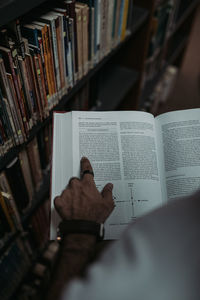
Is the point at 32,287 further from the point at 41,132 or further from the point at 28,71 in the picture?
the point at 28,71

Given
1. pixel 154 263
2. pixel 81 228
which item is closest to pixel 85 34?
pixel 81 228

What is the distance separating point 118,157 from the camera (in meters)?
0.72

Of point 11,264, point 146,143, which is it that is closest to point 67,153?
point 146,143

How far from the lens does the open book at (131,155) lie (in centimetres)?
68

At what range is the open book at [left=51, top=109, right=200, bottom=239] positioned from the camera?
679mm

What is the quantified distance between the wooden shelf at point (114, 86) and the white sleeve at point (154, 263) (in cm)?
101

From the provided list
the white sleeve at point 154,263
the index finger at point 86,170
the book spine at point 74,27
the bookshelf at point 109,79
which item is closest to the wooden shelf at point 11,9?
the bookshelf at point 109,79

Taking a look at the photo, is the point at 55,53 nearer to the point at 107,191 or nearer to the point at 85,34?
the point at 85,34

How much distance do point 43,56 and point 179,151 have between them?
1.56ft

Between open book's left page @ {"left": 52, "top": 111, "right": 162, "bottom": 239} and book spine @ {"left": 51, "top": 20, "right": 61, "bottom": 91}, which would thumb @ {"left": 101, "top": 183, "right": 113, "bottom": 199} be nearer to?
open book's left page @ {"left": 52, "top": 111, "right": 162, "bottom": 239}

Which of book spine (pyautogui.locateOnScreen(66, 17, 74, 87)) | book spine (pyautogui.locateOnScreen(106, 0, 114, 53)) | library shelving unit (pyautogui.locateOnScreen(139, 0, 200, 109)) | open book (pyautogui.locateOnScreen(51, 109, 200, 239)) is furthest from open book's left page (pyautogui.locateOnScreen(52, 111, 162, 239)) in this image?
library shelving unit (pyautogui.locateOnScreen(139, 0, 200, 109))

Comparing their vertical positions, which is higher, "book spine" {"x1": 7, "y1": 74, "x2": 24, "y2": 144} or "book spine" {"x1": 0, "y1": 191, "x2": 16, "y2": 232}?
"book spine" {"x1": 7, "y1": 74, "x2": 24, "y2": 144}

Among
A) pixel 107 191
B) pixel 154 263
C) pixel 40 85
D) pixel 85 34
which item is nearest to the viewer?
pixel 154 263

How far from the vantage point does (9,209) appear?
0.90m
